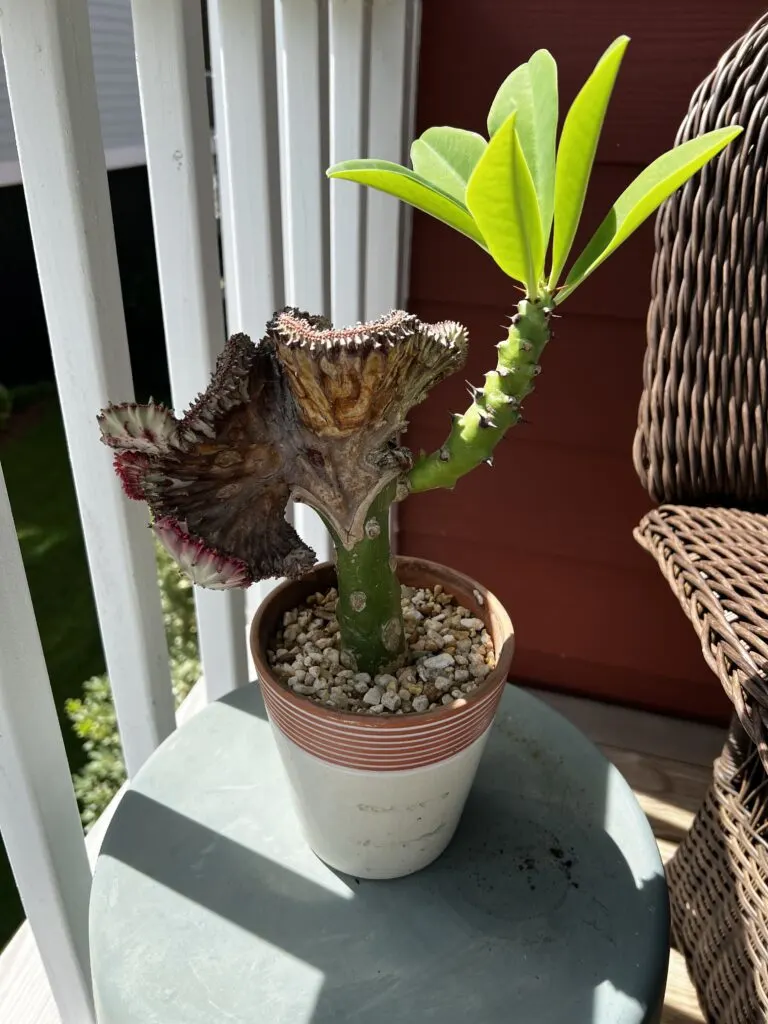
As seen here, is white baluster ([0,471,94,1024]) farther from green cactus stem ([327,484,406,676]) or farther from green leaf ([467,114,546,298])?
green leaf ([467,114,546,298])

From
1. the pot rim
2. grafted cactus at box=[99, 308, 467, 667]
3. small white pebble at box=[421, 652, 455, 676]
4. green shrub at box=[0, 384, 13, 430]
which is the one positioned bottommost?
green shrub at box=[0, 384, 13, 430]

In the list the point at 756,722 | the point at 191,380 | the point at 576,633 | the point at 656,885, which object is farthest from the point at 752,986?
the point at 191,380

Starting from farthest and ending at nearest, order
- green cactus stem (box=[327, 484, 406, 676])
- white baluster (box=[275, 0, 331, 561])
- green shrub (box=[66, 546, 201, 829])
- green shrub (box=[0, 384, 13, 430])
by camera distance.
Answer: green shrub (box=[0, 384, 13, 430]) → green shrub (box=[66, 546, 201, 829]) → white baluster (box=[275, 0, 331, 561]) → green cactus stem (box=[327, 484, 406, 676])

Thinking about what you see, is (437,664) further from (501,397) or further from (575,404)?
(575,404)

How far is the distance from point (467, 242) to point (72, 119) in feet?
2.25

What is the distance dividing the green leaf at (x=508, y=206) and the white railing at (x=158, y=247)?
383mm

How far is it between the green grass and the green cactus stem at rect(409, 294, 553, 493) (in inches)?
42.7

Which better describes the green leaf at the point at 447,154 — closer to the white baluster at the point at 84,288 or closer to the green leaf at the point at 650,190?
the green leaf at the point at 650,190

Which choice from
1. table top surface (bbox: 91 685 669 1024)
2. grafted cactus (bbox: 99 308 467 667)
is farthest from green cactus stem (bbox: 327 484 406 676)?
table top surface (bbox: 91 685 669 1024)

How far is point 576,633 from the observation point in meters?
1.45

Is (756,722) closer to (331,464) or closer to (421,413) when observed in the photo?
(331,464)

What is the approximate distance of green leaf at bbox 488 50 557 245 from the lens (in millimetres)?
505

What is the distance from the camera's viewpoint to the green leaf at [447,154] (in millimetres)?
567

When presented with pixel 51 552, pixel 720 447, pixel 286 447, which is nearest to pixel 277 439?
pixel 286 447
